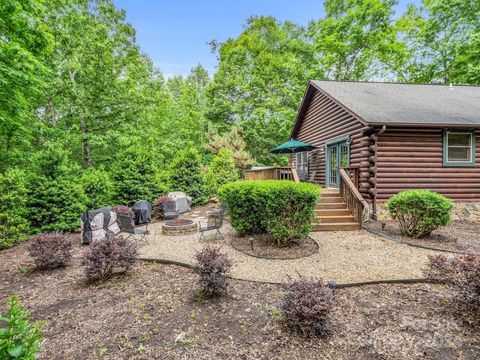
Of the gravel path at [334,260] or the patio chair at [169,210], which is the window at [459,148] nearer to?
the gravel path at [334,260]

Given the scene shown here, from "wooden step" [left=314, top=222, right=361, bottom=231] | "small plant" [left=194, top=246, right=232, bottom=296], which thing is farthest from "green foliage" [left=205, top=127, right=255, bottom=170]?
"small plant" [left=194, top=246, right=232, bottom=296]

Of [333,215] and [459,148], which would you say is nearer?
[333,215]

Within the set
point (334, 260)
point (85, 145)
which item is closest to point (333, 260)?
point (334, 260)

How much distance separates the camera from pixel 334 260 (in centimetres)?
475

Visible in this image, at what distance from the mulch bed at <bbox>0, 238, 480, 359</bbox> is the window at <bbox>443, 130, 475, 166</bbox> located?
6.63 m

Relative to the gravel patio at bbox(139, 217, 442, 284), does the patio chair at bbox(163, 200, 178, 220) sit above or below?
above

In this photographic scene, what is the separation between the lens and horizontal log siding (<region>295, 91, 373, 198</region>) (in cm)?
813

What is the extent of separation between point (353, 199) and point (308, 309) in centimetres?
553

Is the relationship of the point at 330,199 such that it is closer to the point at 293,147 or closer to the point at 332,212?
the point at 332,212

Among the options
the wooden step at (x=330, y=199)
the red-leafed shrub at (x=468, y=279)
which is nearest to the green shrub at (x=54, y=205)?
the wooden step at (x=330, y=199)

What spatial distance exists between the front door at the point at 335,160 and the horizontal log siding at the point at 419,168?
143cm

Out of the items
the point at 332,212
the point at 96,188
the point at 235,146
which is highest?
the point at 235,146

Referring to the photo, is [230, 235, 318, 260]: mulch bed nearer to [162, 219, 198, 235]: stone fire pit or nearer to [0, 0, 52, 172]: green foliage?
[162, 219, 198, 235]: stone fire pit

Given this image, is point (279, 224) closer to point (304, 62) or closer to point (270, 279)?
point (270, 279)
